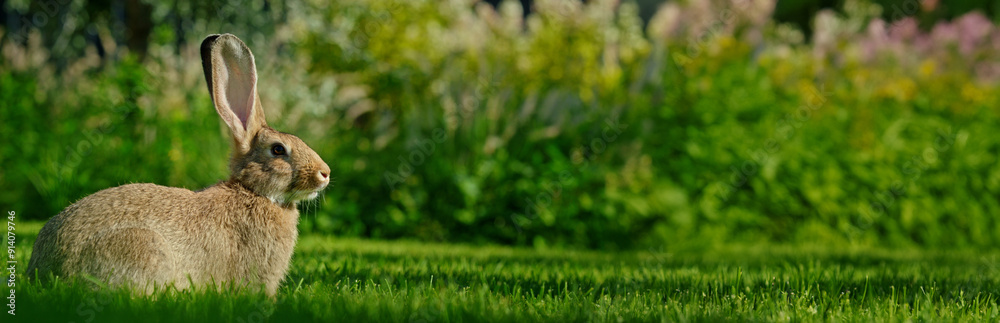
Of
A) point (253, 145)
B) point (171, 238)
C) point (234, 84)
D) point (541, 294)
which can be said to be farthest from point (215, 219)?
point (541, 294)

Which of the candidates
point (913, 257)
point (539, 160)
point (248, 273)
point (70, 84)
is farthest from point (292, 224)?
point (70, 84)

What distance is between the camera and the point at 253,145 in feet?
9.29

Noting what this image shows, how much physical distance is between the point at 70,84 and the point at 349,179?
8.59 feet

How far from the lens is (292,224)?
2.88 m

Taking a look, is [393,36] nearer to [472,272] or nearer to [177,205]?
[472,272]
